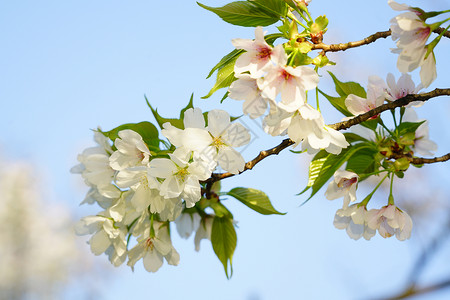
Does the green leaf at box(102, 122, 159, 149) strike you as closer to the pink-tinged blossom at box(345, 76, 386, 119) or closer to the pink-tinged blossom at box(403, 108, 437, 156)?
the pink-tinged blossom at box(345, 76, 386, 119)

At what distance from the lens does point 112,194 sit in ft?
3.87

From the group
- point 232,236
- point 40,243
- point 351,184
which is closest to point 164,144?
point 232,236

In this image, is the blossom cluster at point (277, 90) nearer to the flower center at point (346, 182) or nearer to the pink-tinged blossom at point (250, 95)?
the pink-tinged blossom at point (250, 95)

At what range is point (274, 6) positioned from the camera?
1.01 m

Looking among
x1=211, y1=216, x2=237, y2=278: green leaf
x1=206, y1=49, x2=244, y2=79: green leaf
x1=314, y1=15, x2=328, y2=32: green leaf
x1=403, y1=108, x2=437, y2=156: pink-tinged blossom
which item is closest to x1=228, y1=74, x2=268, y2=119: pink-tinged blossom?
x1=206, y1=49, x2=244, y2=79: green leaf

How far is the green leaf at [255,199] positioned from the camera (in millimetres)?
1159

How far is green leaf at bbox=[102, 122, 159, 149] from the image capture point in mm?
1120

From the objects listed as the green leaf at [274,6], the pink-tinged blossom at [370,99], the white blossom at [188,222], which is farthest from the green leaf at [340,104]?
the white blossom at [188,222]

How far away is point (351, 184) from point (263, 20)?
1.33 ft

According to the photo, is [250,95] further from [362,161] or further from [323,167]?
[362,161]

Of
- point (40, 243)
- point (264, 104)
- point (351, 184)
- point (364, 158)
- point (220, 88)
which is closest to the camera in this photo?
point (264, 104)

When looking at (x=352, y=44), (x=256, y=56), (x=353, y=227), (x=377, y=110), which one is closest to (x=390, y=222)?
(x=353, y=227)

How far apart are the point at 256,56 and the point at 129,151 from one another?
37 cm

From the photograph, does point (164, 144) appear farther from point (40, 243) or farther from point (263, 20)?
point (40, 243)
